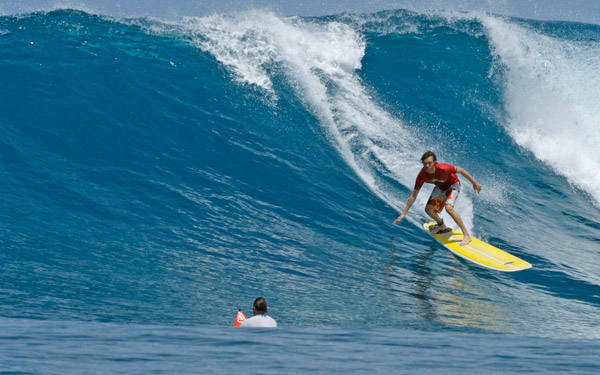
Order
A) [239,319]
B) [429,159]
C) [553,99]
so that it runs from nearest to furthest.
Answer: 1. [239,319]
2. [429,159]
3. [553,99]

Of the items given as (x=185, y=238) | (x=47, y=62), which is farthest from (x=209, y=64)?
(x=185, y=238)

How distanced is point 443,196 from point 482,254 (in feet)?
3.50

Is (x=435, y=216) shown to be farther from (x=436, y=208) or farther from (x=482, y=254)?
(x=482, y=254)

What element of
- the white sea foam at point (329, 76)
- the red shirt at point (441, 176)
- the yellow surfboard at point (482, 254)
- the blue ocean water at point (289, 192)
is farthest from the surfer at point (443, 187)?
the white sea foam at point (329, 76)

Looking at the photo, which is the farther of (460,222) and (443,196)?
(443,196)

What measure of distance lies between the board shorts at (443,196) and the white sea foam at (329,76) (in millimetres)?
1056

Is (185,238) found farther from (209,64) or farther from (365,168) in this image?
(209,64)

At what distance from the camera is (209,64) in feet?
45.6

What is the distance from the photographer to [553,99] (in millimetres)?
16875

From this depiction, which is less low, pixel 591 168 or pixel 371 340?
pixel 591 168

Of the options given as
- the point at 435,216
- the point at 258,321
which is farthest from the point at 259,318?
the point at 435,216

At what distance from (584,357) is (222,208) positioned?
5708 millimetres

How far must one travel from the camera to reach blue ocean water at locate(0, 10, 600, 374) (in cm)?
558

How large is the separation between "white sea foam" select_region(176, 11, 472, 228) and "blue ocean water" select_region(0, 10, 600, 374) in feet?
0.19
